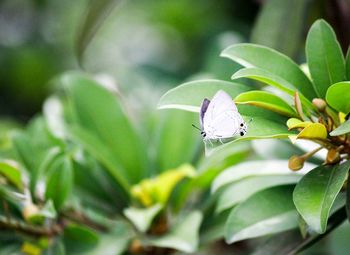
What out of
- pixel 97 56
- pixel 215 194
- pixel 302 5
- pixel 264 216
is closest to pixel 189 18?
pixel 97 56

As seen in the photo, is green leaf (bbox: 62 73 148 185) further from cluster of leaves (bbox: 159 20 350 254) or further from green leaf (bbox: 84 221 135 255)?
cluster of leaves (bbox: 159 20 350 254)

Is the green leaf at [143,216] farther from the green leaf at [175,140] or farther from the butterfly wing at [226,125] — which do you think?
the butterfly wing at [226,125]

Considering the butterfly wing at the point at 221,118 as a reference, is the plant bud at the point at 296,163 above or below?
below

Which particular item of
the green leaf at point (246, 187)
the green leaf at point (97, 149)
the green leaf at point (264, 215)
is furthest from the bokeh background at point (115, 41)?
the green leaf at point (264, 215)

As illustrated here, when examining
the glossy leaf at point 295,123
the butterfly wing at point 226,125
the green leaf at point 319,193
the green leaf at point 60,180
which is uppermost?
the butterfly wing at point 226,125

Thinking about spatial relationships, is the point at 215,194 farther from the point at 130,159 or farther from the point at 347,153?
the point at 347,153

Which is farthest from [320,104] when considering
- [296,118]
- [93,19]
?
[93,19]

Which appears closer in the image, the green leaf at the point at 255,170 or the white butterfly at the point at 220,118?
the white butterfly at the point at 220,118
